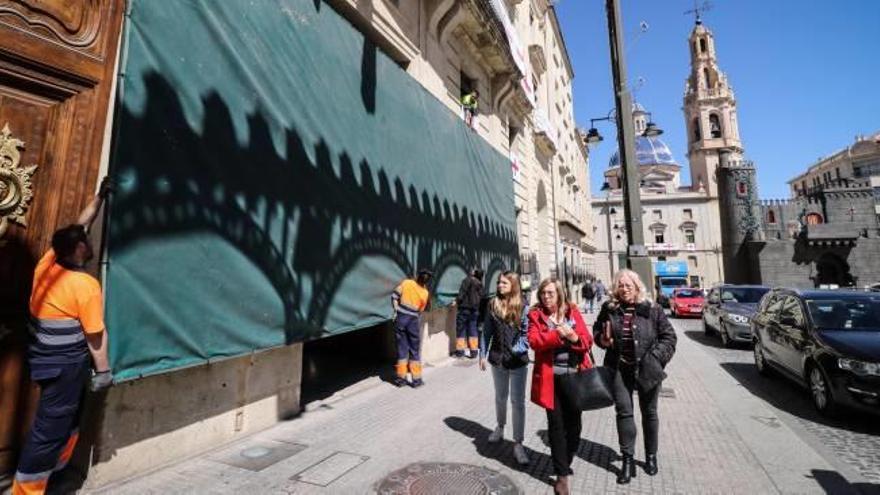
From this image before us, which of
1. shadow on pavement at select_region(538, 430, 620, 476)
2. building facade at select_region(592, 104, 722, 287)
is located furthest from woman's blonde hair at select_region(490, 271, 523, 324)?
building facade at select_region(592, 104, 722, 287)

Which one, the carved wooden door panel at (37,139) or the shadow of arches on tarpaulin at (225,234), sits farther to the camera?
the shadow of arches on tarpaulin at (225,234)

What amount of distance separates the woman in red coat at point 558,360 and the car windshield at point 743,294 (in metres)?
12.0

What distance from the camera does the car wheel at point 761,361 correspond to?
7.78 m

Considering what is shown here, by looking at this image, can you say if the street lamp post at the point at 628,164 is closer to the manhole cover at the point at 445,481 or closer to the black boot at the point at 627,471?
the black boot at the point at 627,471

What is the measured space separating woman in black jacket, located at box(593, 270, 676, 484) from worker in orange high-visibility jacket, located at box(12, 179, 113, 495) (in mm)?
3864

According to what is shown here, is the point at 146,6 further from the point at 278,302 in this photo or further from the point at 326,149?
the point at 278,302

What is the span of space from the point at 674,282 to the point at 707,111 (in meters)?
47.6

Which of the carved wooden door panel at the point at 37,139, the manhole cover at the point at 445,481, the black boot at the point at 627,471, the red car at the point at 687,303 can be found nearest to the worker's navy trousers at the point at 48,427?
the carved wooden door panel at the point at 37,139

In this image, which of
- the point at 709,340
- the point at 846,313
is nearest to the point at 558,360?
the point at 846,313

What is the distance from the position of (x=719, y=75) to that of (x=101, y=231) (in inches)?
3650

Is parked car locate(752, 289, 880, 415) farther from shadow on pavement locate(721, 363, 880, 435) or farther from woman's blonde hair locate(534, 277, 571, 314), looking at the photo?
woman's blonde hair locate(534, 277, 571, 314)

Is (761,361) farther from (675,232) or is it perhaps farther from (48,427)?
(675,232)

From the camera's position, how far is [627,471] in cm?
367

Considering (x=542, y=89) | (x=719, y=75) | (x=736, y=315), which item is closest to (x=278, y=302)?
(x=736, y=315)
